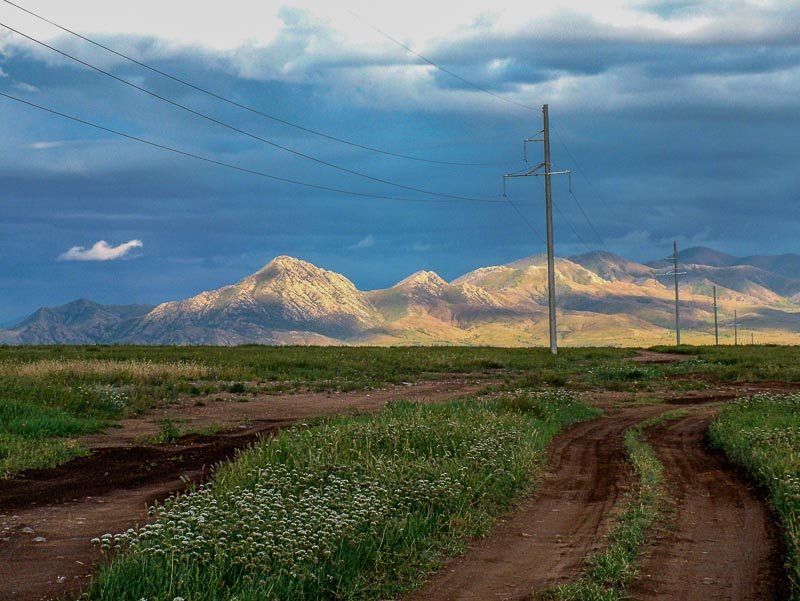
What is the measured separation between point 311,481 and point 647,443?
10696 mm

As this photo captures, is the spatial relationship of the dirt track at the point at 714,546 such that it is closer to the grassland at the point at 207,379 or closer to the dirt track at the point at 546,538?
the dirt track at the point at 546,538

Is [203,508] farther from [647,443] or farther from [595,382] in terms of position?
[595,382]

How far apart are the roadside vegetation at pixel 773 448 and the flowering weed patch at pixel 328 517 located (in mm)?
3857

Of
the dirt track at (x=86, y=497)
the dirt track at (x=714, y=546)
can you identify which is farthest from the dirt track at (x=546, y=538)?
the dirt track at (x=86, y=497)

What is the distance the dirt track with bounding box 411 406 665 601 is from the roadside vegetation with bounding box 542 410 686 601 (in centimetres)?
23

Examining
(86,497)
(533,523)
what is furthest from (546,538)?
(86,497)

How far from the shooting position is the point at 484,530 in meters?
12.3

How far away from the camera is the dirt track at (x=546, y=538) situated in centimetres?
988

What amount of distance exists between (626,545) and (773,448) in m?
7.25

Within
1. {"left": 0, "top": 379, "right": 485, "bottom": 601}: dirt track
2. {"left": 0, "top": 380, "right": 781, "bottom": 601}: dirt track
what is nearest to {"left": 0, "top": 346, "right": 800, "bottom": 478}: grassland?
{"left": 0, "top": 379, "right": 485, "bottom": 601}: dirt track

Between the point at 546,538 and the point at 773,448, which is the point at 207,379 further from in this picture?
the point at 546,538

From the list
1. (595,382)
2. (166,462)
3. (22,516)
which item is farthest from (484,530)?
(595,382)

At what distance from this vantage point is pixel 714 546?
38.4 ft

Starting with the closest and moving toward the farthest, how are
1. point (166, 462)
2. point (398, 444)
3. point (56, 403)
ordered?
point (398, 444) < point (166, 462) < point (56, 403)
